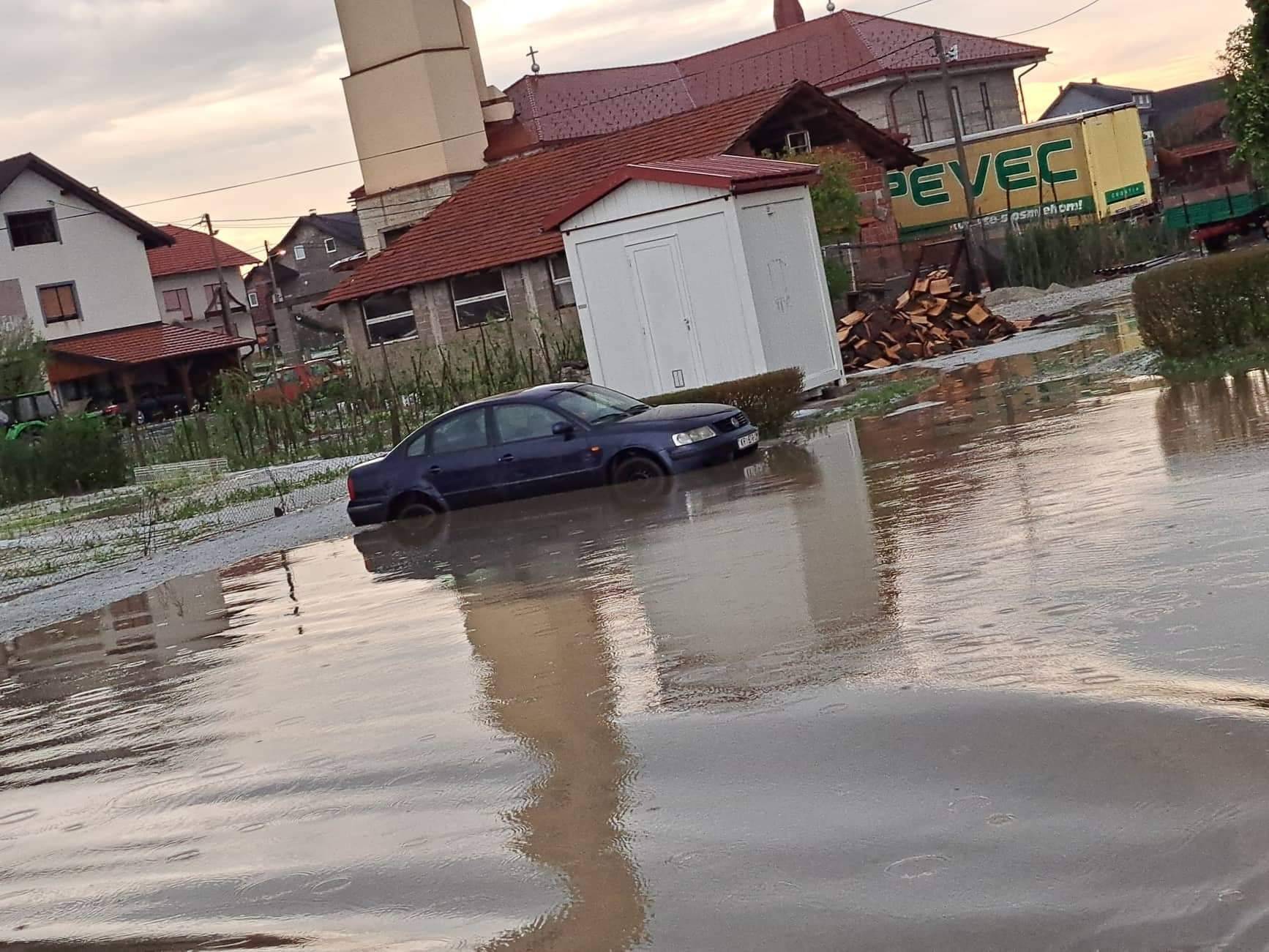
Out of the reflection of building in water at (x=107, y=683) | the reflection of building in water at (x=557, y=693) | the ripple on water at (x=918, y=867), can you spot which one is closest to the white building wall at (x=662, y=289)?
the reflection of building in water at (x=557, y=693)

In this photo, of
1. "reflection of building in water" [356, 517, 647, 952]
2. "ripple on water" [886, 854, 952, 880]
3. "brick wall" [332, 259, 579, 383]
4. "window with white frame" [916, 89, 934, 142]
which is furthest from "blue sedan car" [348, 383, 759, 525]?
"window with white frame" [916, 89, 934, 142]

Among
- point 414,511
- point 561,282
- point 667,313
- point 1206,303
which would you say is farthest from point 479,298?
point 1206,303

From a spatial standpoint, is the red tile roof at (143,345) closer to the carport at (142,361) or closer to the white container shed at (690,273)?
the carport at (142,361)

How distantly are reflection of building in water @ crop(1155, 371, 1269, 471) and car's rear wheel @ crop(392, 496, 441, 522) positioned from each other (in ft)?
27.1

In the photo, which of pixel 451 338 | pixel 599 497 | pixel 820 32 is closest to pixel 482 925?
pixel 599 497

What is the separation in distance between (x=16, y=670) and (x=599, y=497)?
6.46m

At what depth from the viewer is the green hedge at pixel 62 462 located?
98.5 feet

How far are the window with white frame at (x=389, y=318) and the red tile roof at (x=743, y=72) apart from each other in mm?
18573

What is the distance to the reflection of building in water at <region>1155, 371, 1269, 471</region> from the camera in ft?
39.9

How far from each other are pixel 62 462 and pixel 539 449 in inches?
596

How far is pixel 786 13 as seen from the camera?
73625 millimetres

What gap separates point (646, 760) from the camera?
6891mm

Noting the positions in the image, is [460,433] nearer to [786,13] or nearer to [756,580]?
[756,580]

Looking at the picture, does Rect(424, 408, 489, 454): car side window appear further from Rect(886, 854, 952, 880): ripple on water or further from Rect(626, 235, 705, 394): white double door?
Rect(886, 854, 952, 880): ripple on water
